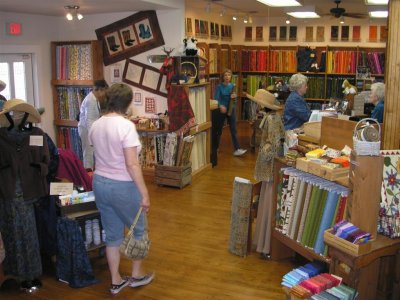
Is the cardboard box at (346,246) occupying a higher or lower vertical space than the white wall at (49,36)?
lower

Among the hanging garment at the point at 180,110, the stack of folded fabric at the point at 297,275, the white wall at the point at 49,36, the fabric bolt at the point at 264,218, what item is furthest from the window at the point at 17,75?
the stack of folded fabric at the point at 297,275

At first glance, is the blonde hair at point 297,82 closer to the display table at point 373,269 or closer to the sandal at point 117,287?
the display table at point 373,269

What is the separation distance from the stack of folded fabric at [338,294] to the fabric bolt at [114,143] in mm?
1482

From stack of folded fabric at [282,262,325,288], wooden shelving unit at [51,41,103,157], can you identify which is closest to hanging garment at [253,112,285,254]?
stack of folded fabric at [282,262,325,288]

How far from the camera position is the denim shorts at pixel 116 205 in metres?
3.21

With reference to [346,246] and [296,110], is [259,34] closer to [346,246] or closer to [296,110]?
[296,110]

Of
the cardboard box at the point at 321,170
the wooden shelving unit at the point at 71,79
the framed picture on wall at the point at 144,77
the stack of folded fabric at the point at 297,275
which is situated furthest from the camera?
the wooden shelving unit at the point at 71,79

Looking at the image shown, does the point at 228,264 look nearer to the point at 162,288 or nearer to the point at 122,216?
the point at 162,288

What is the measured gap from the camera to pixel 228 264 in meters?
3.99

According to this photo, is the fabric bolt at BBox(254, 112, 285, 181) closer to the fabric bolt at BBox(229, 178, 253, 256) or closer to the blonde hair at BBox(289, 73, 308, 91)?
the fabric bolt at BBox(229, 178, 253, 256)

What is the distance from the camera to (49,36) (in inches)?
282

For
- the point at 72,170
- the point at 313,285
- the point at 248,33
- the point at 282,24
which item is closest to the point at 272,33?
the point at 282,24

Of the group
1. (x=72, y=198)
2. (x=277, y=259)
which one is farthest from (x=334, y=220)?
(x=72, y=198)

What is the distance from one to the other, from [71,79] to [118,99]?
166 inches
